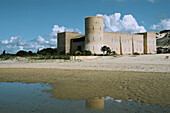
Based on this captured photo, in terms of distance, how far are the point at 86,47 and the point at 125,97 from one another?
4072 cm

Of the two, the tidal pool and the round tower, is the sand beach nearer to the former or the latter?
the tidal pool

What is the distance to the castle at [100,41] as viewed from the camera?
45.7m

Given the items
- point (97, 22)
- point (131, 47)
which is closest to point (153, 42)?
point (131, 47)

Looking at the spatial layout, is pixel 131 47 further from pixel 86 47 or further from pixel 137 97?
pixel 137 97

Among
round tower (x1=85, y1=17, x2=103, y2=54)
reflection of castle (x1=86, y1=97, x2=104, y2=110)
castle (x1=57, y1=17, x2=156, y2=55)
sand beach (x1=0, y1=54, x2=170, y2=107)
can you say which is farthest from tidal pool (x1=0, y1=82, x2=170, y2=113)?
castle (x1=57, y1=17, x2=156, y2=55)

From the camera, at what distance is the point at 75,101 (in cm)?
574

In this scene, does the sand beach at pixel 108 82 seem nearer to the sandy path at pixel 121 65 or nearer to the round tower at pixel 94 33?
the sandy path at pixel 121 65

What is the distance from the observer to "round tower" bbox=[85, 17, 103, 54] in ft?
148

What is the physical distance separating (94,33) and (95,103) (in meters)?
40.7

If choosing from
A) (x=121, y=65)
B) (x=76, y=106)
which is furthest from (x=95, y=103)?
(x=121, y=65)

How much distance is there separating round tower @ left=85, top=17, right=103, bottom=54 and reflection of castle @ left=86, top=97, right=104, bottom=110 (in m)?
40.1

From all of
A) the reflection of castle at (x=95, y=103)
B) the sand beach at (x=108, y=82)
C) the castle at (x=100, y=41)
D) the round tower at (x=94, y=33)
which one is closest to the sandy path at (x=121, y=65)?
the sand beach at (x=108, y=82)

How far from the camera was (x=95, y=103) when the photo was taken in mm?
5523

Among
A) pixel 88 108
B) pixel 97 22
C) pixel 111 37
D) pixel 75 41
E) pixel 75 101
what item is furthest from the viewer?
pixel 75 41
